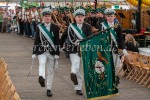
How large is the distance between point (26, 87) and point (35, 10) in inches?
600

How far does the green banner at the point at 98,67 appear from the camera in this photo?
8555 mm

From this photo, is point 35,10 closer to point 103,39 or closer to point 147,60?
point 147,60

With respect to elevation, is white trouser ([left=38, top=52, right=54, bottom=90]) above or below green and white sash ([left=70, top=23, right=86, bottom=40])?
below

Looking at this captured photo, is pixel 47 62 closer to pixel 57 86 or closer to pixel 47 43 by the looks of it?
pixel 47 43

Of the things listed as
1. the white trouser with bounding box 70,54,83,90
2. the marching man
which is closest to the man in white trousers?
the white trouser with bounding box 70,54,83,90

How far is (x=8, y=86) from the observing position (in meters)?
5.82

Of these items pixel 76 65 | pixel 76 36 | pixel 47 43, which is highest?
pixel 76 36

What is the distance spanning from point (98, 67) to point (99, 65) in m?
0.04

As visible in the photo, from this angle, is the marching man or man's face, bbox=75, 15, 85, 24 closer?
man's face, bbox=75, 15, 85, 24

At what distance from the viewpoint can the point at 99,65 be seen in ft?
28.5

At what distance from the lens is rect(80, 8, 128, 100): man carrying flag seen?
8555 mm

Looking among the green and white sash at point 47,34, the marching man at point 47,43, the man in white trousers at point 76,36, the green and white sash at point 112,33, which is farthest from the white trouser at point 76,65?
the green and white sash at point 112,33

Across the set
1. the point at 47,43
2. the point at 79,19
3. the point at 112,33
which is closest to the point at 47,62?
the point at 47,43

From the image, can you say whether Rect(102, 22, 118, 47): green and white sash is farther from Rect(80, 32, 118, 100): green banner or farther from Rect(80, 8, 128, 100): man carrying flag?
Rect(80, 32, 118, 100): green banner
